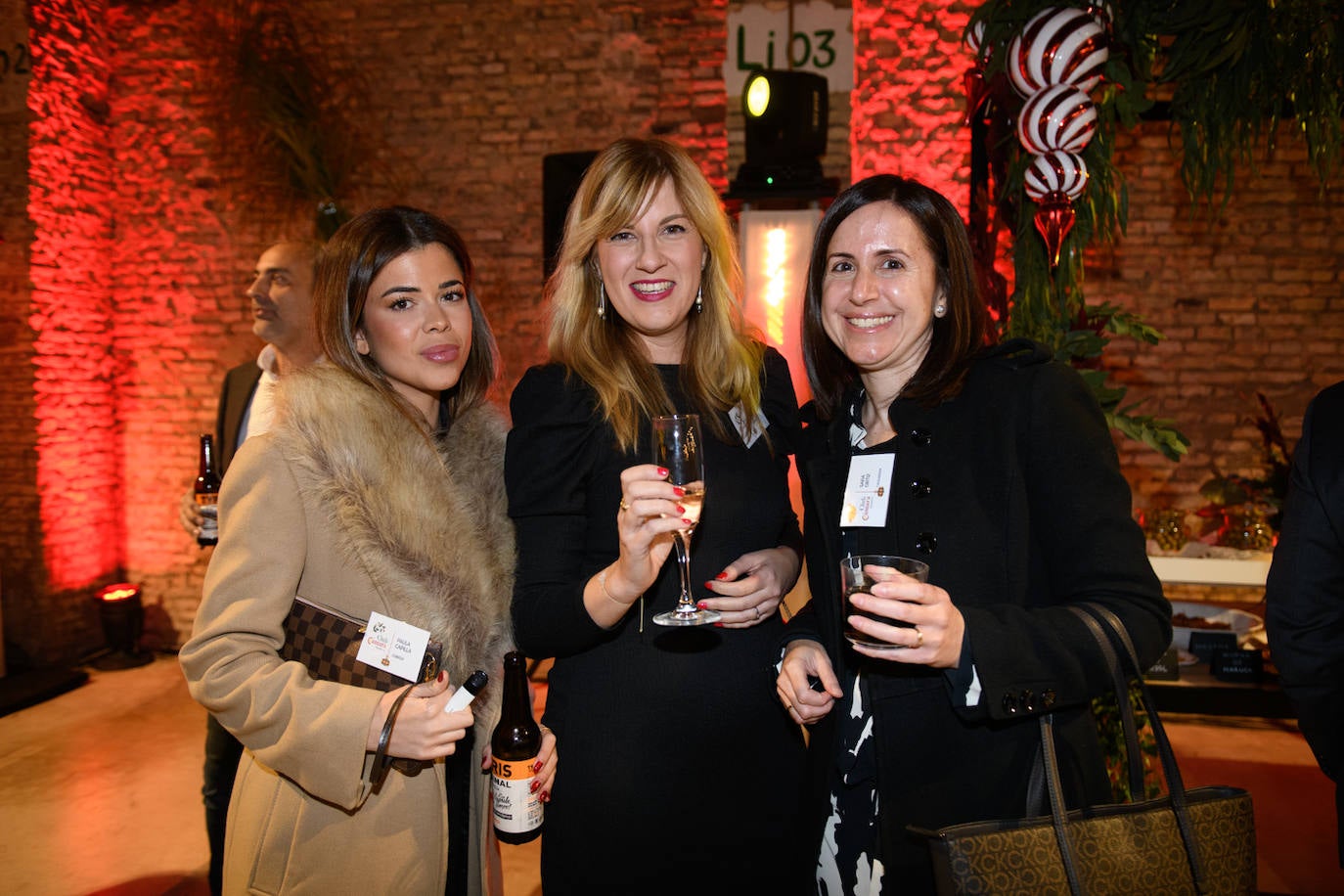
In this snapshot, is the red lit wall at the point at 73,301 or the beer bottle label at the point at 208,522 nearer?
the beer bottle label at the point at 208,522

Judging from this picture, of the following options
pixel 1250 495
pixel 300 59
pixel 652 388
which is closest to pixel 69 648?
pixel 300 59

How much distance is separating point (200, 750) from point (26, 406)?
8.78ft

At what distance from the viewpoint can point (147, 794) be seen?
4066 mm

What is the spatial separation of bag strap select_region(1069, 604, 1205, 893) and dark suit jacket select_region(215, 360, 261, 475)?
3.48 meters

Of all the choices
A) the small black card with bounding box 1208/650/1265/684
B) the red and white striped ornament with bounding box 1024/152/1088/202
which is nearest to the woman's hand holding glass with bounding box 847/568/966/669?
the red and white striped ornament with bounding box 1024/152/1088/202

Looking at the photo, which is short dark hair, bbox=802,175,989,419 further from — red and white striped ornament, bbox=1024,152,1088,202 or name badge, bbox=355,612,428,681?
red and white striped ornament, bbox=1024,152,1088,202

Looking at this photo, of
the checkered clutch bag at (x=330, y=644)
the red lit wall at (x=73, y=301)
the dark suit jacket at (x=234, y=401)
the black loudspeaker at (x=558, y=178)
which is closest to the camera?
the checkered clutch bag at (x=330, y=644)

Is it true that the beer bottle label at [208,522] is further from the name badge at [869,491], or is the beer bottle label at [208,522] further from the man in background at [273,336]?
the name badge at [869,491]

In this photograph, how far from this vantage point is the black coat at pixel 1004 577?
1252 millimetres

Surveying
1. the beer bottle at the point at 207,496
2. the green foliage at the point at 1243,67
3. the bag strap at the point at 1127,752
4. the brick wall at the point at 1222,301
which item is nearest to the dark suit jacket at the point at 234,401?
the beer bottle at the point at 207,496

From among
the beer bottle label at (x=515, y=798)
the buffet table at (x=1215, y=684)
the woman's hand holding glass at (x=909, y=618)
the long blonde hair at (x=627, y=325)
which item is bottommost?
the buffet table at (x=1215, y=684)

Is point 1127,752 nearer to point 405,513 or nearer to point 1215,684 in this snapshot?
point 405,513

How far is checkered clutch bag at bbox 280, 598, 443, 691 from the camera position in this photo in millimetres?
1553

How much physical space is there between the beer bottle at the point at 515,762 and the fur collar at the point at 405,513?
9 centimetres
